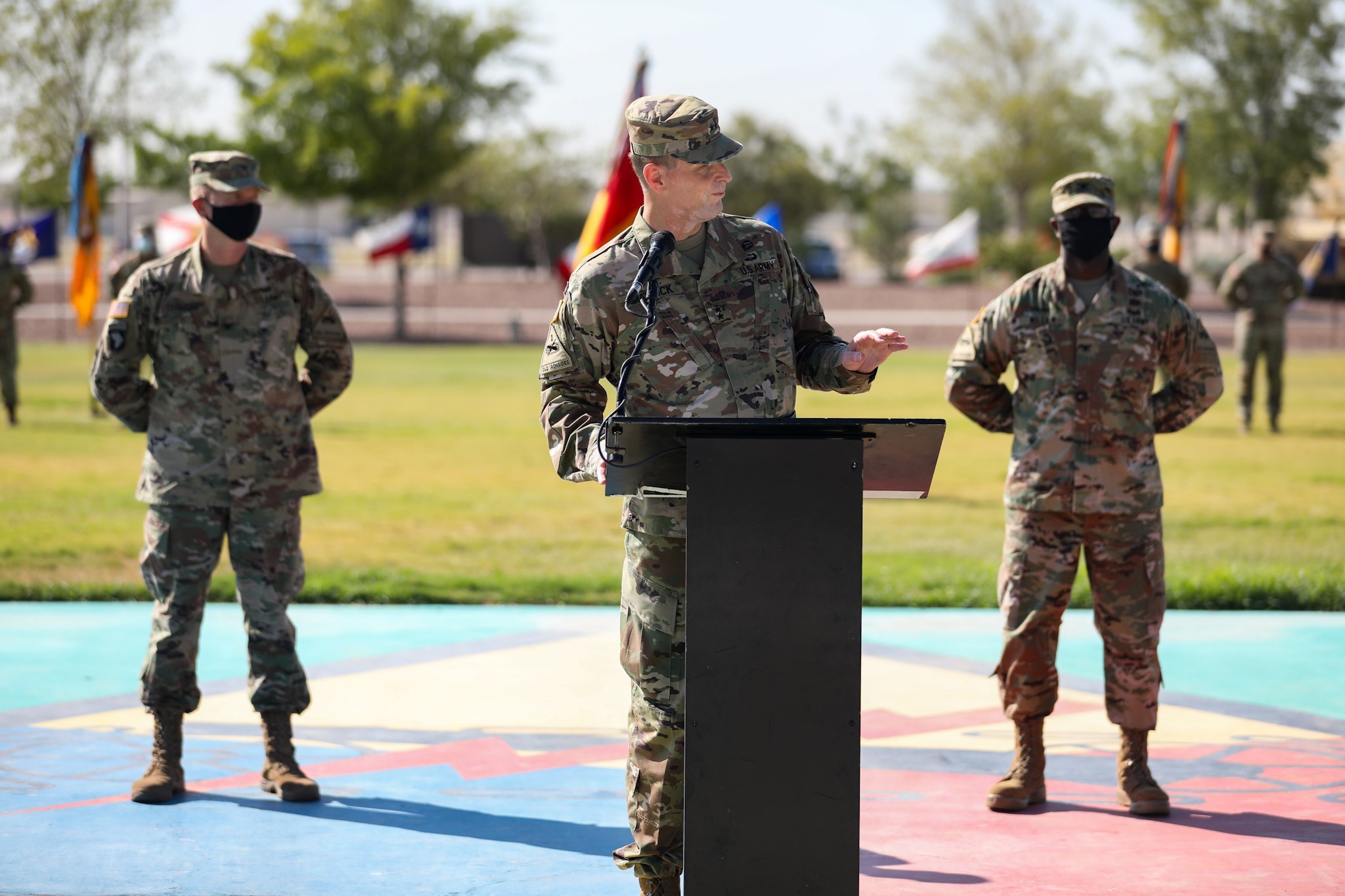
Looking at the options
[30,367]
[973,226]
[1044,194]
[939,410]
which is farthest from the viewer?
[1044,194]

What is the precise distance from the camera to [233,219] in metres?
5.38

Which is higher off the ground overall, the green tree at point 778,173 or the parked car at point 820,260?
the green tree at point 778,173

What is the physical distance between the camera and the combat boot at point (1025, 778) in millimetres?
5176

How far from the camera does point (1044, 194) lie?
224 feet

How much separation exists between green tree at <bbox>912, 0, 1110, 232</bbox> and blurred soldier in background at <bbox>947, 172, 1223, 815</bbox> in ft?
181

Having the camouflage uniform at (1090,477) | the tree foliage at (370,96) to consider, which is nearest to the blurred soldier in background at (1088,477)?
the camouflage uniform at (1090,477)

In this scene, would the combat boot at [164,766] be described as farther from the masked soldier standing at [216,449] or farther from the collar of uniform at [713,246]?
the collar of uniform at [713,246]

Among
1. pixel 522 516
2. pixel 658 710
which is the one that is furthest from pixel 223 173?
pixel 522 516

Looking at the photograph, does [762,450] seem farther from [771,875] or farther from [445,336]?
[445,336]

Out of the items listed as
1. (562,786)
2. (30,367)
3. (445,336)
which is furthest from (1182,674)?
(445,336)

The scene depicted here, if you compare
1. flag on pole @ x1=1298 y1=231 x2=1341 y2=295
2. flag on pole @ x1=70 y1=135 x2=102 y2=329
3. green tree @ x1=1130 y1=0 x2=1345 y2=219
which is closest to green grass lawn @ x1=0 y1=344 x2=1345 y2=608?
flag on pole @ x1=70 y1=135 x2=102 y2=329

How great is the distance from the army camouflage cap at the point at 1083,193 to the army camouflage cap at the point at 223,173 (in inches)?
108

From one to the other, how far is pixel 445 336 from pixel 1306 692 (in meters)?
36.0

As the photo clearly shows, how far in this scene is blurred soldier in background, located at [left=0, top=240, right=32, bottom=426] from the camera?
17469 mm
